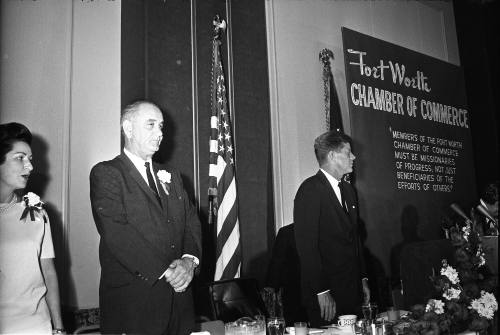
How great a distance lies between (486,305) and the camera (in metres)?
1.61

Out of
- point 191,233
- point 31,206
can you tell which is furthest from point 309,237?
point 31,206

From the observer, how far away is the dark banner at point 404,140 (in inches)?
180

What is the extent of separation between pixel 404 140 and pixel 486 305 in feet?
11.5

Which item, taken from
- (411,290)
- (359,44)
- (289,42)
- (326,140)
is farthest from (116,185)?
(359,44)

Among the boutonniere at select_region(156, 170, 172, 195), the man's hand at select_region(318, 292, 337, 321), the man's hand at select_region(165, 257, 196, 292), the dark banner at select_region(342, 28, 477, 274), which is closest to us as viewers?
the man's hand at select_region(165, 257, 196, 292)

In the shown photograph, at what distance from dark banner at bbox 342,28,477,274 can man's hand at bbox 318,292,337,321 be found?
157 centimetres

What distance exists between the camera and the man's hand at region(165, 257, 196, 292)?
2230 mm

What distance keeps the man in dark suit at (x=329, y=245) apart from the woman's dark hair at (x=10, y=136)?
171cm

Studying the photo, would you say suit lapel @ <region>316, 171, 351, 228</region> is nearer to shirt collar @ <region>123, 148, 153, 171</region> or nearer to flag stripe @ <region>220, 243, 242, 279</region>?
flag stripe @ <region>220, 243, 242, 279</region>

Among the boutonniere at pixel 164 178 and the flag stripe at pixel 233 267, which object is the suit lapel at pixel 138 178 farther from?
the flag stripe at pixel 233 267

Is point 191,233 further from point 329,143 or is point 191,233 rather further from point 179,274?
point 329,143

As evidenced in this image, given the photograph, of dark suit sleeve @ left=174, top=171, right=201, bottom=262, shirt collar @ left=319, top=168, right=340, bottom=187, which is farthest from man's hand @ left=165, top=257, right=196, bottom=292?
shirt collar @ left=319, top=168, right=340, bottom=187

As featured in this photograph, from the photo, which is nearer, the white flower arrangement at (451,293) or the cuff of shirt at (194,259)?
the white flower arrangement at (451,293)

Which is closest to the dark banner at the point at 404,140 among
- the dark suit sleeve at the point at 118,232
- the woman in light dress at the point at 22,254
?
the dark suit sleeve at the point at 118,232
